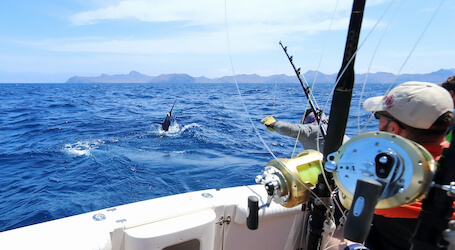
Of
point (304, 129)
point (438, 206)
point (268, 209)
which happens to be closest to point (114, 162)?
point (304, 129)

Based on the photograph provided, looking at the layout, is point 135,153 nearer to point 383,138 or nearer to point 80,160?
point 80,160

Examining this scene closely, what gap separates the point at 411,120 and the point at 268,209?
55.1 inches

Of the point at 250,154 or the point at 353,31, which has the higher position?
the point at 353,31

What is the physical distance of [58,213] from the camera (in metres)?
4.20

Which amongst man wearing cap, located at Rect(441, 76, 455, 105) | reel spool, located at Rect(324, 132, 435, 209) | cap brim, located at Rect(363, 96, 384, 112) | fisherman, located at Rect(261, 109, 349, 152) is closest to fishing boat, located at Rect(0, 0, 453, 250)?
reel spool, located at Rect(324, 132, 435, 209)

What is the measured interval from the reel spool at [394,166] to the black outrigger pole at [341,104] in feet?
1.38

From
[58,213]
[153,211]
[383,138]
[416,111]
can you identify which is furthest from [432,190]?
[58,213]

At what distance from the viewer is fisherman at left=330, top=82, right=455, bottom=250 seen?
107cm

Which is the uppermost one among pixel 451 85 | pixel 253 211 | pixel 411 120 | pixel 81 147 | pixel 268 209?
pixel 451 85

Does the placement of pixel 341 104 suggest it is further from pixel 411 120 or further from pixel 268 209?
pixel 268 209

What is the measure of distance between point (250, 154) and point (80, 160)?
12.9ft

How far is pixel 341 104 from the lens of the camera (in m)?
1.41

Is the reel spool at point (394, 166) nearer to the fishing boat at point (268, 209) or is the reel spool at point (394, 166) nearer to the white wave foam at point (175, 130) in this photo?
the fishing boat at point (268, 209)

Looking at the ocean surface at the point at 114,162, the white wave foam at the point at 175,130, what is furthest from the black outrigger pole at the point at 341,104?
the white wave foam at the point at 175,130
